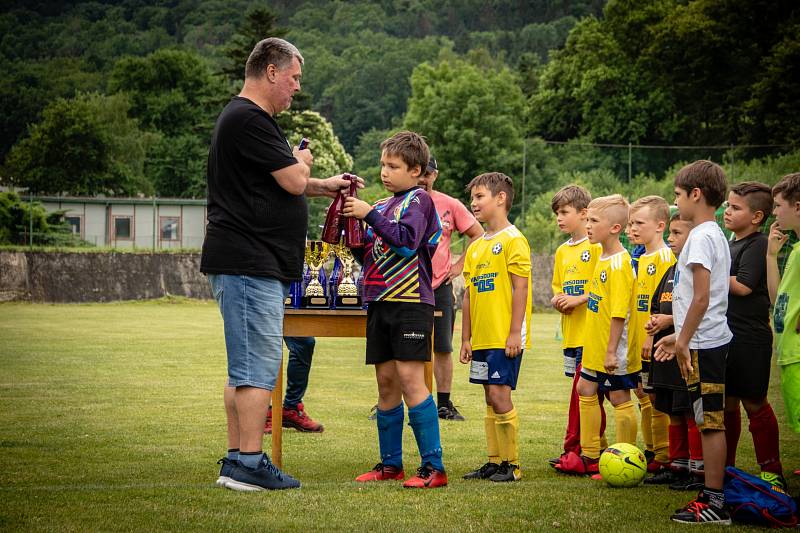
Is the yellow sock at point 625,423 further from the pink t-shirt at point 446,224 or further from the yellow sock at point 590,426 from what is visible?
the pink t-shirt at point 446,224

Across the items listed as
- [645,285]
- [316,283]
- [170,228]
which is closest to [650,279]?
[645,285]

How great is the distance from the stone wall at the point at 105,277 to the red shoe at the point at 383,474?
26665 mm

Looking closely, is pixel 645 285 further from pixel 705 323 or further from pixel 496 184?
pixel 705 323

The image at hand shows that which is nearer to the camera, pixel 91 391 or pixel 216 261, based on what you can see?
pixel 216 261

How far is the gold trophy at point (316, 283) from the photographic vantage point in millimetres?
6711

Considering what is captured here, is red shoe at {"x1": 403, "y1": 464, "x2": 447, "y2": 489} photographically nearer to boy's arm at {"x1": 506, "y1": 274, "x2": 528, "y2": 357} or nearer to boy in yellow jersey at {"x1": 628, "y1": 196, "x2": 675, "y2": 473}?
boy's arm at {"x1": 506, "y1": 274, "x2": 528, "y2": 357}

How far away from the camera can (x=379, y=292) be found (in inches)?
236

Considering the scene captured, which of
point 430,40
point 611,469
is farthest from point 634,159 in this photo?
point 430,40

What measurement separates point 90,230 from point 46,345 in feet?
143

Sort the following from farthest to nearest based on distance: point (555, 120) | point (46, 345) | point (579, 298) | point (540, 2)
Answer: point (540, 2), point (555, 120), point (46, 345), point (579, 298)

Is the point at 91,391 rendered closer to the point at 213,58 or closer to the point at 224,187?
the point at 224,187

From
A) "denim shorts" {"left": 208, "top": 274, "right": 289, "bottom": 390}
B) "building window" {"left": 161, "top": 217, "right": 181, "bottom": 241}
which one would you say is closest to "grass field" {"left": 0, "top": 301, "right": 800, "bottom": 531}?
"denim shorts" {"left": 208, "top": 274, "right": 289, "bottom": 390}

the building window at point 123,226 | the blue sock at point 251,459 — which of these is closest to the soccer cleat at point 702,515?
the blue sock at point 251,459

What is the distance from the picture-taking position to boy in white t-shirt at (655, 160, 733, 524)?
5.23 meters
